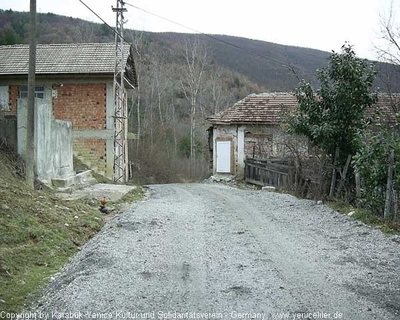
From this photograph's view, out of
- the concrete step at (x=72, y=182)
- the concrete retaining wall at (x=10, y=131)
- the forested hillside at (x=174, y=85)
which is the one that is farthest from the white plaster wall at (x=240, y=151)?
the concrete retaining wall at (x=10, y=131)

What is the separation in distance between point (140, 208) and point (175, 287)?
23.4 feet

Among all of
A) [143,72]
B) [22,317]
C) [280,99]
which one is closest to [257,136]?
[280,99]

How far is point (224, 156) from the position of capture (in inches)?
1117

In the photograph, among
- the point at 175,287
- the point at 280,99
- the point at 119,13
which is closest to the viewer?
the point at 175,287

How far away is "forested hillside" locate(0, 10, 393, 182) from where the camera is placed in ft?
126

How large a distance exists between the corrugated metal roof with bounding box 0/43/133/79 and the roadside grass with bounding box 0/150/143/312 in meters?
13.7

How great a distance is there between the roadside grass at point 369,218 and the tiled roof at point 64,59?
15554 mm

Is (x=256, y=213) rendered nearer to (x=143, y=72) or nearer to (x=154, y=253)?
(x=154, y=253)

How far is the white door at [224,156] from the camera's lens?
1113 inches

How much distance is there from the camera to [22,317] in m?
4.91

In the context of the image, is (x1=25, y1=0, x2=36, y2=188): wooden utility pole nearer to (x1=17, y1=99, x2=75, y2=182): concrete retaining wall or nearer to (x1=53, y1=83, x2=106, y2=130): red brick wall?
(x1=17, y1=99, x2=75, y2=182): concrete retaining wall

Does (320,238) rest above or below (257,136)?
below

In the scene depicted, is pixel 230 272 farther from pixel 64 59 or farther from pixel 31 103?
pixel 64 59

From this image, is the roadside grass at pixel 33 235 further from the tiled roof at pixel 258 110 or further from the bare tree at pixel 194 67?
the bare tree at pixel 194 67
